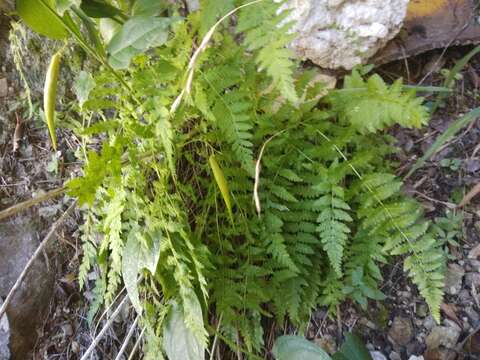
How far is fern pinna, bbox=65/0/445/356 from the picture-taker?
115 cm

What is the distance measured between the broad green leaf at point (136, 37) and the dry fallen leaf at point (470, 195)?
3.27 feet

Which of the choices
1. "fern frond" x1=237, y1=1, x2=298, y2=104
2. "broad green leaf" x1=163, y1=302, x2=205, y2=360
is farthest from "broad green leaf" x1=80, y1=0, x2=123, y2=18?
"broad green leaf" x1=163, y1=302, x2=205, y2=360

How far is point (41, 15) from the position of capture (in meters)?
1.03

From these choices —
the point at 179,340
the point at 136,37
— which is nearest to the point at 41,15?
the point at 136,37

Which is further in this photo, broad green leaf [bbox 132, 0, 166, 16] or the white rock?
the white rock

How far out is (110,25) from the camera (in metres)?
1.18

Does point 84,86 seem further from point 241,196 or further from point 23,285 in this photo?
point 23,285

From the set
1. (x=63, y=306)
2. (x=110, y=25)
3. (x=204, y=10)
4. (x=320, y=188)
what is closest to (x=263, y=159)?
(x=320, y=188)

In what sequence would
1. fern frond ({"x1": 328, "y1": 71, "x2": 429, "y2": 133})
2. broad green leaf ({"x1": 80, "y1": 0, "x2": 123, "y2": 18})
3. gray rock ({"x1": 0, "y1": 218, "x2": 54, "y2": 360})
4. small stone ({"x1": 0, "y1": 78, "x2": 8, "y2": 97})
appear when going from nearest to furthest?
1. broad green leaf ({"x1": 80, "y1": 0, "x2": 123, "y2": 18})
2. fern frond ({"x1": 328, "y1": 71, "x2": 429, "y2": 133})
3. gray rock ({"x1": 0, "y1": 218, "x2": 54, "y2": 360})
4. small stone ({"x1": 0, "y1": 78, "x2": 8, "y2": 97})

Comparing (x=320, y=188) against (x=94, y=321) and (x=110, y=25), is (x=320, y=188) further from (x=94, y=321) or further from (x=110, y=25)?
(x=94, y=321)

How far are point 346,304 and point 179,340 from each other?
511 mm

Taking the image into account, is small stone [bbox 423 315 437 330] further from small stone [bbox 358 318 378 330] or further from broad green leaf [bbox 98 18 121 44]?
broad green leaf [bbox 98 18 121 44]

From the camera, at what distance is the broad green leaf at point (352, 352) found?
112cm

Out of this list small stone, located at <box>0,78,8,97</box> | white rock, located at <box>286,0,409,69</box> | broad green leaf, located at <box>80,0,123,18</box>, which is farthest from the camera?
small stone, located at <box>0,78,8,97</box>
